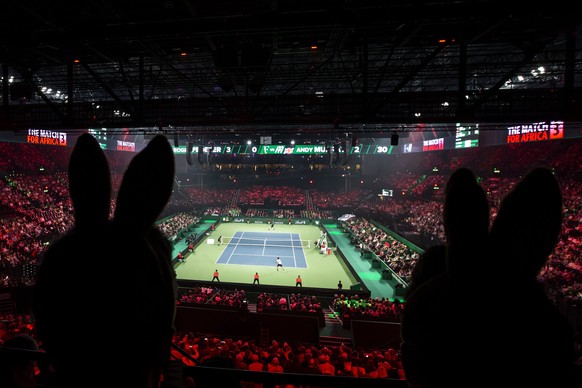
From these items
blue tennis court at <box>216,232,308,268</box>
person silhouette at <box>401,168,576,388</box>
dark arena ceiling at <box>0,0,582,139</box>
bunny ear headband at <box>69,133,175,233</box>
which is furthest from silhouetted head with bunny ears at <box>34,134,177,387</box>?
blue tennis court at <box>216,232,308,268</box>

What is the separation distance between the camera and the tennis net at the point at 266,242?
99.5 feet

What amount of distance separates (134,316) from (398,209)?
1596 inches

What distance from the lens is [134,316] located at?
1191 millimetres

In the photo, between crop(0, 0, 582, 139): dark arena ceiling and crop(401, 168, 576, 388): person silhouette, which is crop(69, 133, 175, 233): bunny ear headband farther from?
crop(0, 0, 582, 139): dark arena ceiling

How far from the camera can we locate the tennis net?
30319 millimetres

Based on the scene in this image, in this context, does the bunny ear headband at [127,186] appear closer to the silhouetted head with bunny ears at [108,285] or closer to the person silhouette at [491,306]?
the silhouetted head with bunny ears at [108,285]

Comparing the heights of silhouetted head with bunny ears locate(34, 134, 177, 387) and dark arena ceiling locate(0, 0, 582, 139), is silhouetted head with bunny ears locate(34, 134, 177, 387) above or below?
below

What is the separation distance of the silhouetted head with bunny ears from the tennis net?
28971 millimetres

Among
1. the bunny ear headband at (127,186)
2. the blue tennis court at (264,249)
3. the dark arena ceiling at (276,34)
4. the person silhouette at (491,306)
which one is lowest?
the blue tennis court at (264,249)

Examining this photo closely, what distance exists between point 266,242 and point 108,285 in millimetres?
30712

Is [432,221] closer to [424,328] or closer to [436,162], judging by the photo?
[436,162]

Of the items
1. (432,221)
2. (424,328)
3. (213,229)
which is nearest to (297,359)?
(424,328)

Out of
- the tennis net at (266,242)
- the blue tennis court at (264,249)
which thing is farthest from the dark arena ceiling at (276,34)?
the tennis net at (266,242)

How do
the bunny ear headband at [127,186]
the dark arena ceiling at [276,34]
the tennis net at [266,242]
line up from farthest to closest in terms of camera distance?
the tennis net at [266,242] < the dark arena ceiling at [276,34] < the bunny ear headband at [127,186]
